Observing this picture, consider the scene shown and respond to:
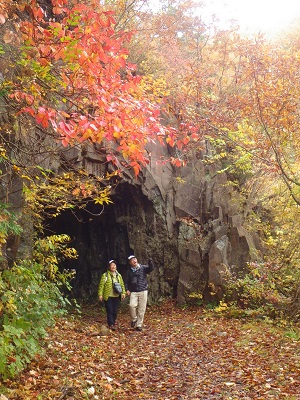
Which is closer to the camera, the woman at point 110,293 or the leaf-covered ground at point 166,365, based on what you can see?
the leaf-covered ground at point 166,365

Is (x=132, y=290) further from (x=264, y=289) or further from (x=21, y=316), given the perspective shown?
(x=21, y=316)

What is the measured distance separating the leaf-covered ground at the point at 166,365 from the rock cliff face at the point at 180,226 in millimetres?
3411

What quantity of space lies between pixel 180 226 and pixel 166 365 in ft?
26.5

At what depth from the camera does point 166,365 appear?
23.7 ft

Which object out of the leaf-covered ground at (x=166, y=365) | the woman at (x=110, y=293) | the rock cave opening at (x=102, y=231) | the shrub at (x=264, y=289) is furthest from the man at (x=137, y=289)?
the rock cave opening at (x=102, y=231)

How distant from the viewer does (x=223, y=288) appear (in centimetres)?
1312

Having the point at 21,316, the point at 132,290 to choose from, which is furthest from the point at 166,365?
the point at 132,290

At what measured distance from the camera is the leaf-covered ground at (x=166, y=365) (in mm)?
5453

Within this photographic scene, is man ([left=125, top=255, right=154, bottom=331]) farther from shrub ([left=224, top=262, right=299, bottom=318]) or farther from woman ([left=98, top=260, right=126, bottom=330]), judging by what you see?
shrub ([left=224, top=262, right=299, bottom=318])

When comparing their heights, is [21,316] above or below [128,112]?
below

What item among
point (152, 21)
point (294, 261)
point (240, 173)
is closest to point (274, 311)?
point (294, 261)

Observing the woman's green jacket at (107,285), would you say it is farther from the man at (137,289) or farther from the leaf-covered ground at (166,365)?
the leaf-covered ground at (166,365)

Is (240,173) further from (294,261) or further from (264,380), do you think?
(264,380)

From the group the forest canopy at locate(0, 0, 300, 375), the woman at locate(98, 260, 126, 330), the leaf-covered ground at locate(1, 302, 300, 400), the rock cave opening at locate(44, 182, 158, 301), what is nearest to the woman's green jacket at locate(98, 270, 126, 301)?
the woman at locate(98, 260, 126, 330)
